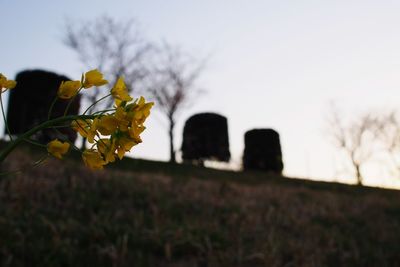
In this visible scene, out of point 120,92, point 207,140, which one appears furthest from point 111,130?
point 207,140

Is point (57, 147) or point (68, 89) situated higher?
point (68, 89)

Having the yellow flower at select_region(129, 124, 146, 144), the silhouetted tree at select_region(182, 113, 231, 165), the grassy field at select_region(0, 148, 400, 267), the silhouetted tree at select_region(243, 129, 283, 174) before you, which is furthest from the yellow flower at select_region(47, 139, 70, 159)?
the silhouetted tree at select_region(182, 113, 231, 165)

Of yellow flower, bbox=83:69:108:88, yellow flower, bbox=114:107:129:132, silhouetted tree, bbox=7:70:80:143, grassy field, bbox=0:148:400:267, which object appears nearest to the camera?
yellow flower, bbox=114:107:129:132

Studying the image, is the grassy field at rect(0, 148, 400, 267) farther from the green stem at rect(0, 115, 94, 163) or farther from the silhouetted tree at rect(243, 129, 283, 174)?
the silhouetted tree at rect(243, 129, 283, 174)

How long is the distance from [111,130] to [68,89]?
152 millimetres

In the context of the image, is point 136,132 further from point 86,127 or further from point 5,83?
point 5,83

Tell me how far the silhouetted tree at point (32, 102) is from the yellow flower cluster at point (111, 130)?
48.4 ft

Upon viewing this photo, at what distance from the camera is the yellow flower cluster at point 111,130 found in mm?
675

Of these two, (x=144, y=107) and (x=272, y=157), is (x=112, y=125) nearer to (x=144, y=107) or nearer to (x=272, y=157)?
(x=144, y=107)

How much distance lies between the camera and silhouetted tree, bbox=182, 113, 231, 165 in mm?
20344

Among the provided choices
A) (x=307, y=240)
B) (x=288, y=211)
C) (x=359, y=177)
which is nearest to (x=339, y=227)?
(x=288, y=211)

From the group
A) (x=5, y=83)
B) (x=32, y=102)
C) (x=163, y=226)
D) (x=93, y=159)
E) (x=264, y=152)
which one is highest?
(x=32, y=102)

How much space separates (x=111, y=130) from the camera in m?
0.68

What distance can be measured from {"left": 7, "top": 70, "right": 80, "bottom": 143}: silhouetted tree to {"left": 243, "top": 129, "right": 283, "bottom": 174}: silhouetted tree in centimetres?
843
